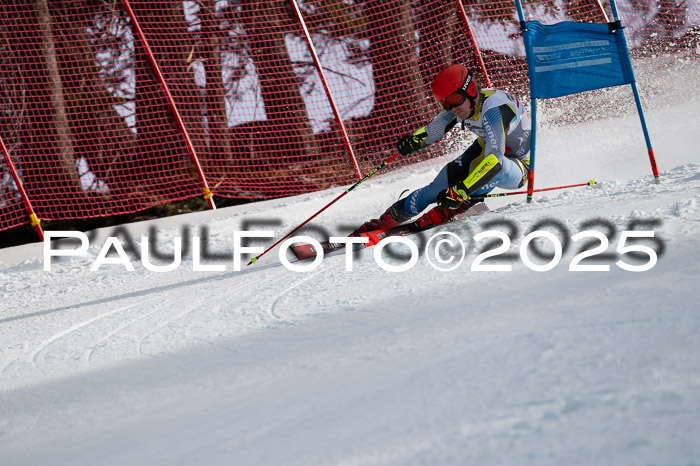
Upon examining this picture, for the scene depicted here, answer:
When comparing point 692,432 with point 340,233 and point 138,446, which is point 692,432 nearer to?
point 138,446

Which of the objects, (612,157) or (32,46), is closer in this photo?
(612,157)

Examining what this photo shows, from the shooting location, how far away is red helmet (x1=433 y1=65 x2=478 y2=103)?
4391 mm

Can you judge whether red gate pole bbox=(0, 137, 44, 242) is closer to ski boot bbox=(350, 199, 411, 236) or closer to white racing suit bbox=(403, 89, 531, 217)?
ski boot bbox=(350, 199, 411, 236)

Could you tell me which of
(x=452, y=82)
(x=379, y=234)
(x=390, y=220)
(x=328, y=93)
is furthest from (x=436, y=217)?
(x=328, y=93)

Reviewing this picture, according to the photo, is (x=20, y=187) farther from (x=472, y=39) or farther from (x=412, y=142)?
(x=472, y=39)

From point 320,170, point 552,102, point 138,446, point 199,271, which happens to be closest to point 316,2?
point 320,170

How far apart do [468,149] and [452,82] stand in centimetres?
58

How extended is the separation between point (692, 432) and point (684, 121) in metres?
6.97

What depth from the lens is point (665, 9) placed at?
27.7 ft

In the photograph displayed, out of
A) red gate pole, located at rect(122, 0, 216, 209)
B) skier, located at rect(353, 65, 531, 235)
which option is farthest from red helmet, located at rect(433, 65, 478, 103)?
red gate pole, located at rect(122, 0, 216, 209)

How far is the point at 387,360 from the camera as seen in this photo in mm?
2092

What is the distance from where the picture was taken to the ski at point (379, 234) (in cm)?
448

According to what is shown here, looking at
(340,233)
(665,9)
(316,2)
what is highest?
(665,9)

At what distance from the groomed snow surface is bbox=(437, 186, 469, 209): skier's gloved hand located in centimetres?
21
